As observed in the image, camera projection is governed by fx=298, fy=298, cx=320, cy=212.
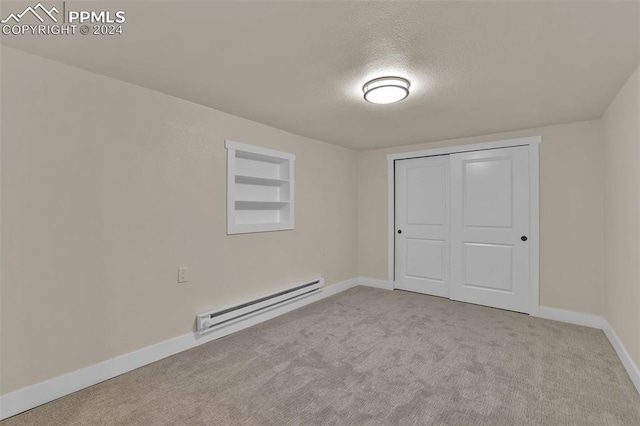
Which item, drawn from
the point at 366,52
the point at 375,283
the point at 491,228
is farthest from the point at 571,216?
the point at 366,52

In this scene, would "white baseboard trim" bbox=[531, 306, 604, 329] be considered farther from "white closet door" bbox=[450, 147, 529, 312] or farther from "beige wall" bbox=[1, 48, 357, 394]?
"beige wall" bbox=[1, 48, 357, 394]

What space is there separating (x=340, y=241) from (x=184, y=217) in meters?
2.61

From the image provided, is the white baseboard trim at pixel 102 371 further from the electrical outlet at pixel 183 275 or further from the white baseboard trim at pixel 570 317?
the white baseboard trim at pixel 570 317

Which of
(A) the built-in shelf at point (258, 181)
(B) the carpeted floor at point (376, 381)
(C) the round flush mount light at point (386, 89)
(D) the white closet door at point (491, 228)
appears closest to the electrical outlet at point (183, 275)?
(B) the carpeted floor at point (376, 381)

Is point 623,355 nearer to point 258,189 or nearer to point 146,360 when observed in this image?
point 258,189

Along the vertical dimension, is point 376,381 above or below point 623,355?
below

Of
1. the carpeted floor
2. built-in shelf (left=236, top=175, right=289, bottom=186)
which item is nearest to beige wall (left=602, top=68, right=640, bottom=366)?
the carpeted floor

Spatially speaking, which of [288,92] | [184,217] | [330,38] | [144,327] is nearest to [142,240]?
[184,217]

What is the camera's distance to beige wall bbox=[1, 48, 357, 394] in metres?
1.90

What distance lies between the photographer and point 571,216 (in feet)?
11.2

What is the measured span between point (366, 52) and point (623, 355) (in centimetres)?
312

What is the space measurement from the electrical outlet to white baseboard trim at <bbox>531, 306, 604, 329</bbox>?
3962 millimetres

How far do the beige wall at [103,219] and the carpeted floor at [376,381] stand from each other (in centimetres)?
39

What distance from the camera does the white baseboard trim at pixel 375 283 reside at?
4.80 meters
